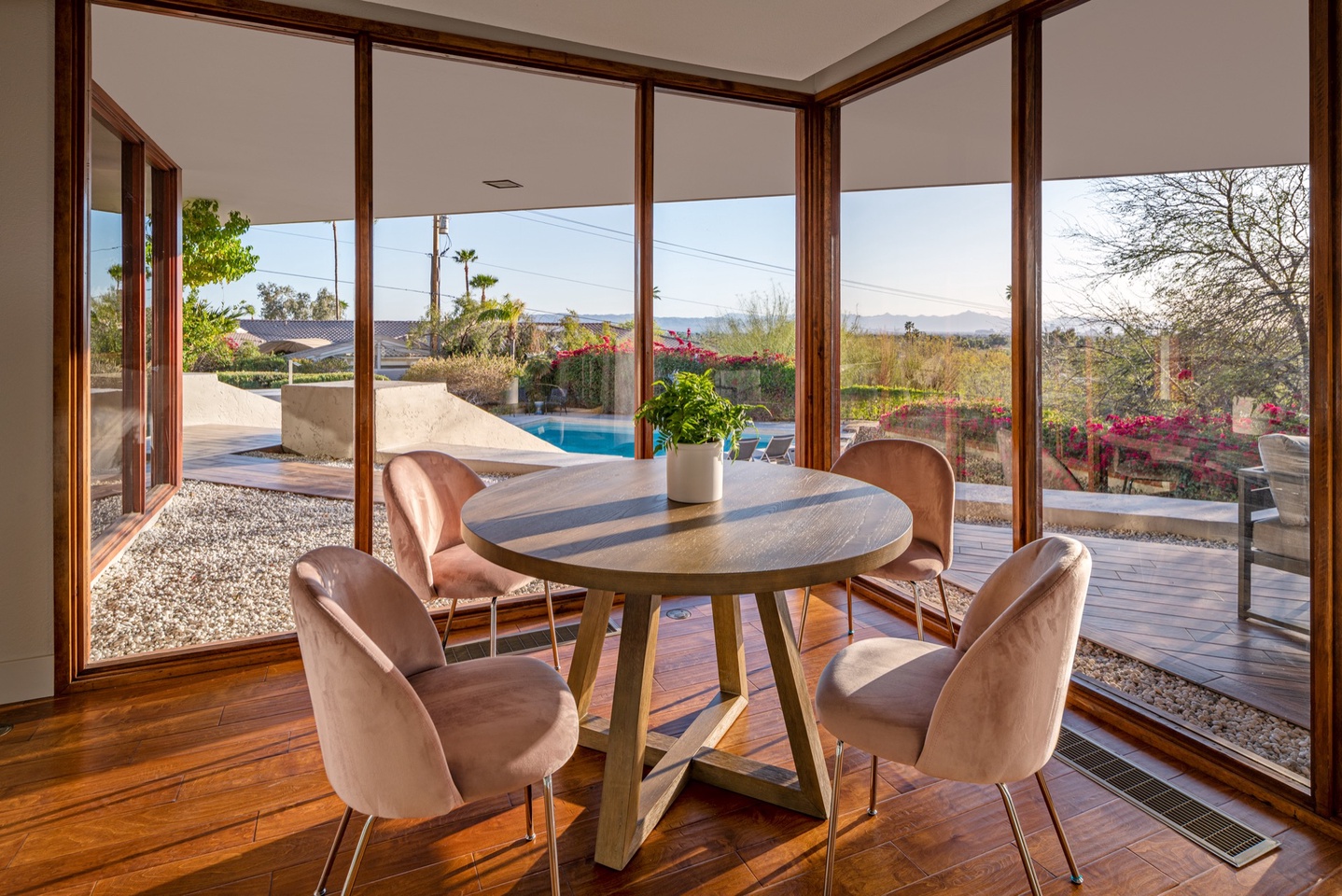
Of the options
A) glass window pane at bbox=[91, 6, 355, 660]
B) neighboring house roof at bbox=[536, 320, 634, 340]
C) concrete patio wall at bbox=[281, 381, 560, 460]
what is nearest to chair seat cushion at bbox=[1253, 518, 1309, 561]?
neighboring house roof at bbox=[536, 320, 634, 340]

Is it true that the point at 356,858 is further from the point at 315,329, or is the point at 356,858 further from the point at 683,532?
the point at 315,329

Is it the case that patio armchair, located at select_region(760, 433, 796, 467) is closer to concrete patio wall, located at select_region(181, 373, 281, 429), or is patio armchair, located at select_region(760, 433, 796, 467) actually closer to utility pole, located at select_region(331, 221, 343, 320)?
utility pole, located at select_region(331, 221, 343, 320)

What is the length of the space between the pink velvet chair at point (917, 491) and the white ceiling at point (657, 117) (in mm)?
1232

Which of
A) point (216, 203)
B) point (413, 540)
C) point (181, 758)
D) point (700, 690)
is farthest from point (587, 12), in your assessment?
point (181, 758)

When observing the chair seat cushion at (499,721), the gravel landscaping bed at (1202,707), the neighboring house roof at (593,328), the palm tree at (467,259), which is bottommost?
the gravel landscaping bed at (1202,707)

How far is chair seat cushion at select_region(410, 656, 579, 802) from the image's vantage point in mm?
1546

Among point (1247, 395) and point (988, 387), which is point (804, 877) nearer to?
point (1247, 395)

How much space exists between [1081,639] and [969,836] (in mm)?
1135

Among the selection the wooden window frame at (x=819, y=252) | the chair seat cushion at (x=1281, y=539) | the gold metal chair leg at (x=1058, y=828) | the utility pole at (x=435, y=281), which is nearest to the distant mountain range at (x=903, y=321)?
the wooden window frame at (x=819, y=252)

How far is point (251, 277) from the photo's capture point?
3.29 meters

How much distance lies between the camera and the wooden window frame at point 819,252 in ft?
6.92

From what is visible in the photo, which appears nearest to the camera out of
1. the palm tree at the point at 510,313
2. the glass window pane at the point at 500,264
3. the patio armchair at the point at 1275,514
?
the patio armchair at the point at 1275,514

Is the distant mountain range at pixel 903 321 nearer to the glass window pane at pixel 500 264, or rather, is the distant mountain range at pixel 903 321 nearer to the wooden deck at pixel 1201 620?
the glass window pane at pixel 500 264

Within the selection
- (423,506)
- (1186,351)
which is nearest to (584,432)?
(423,506)
